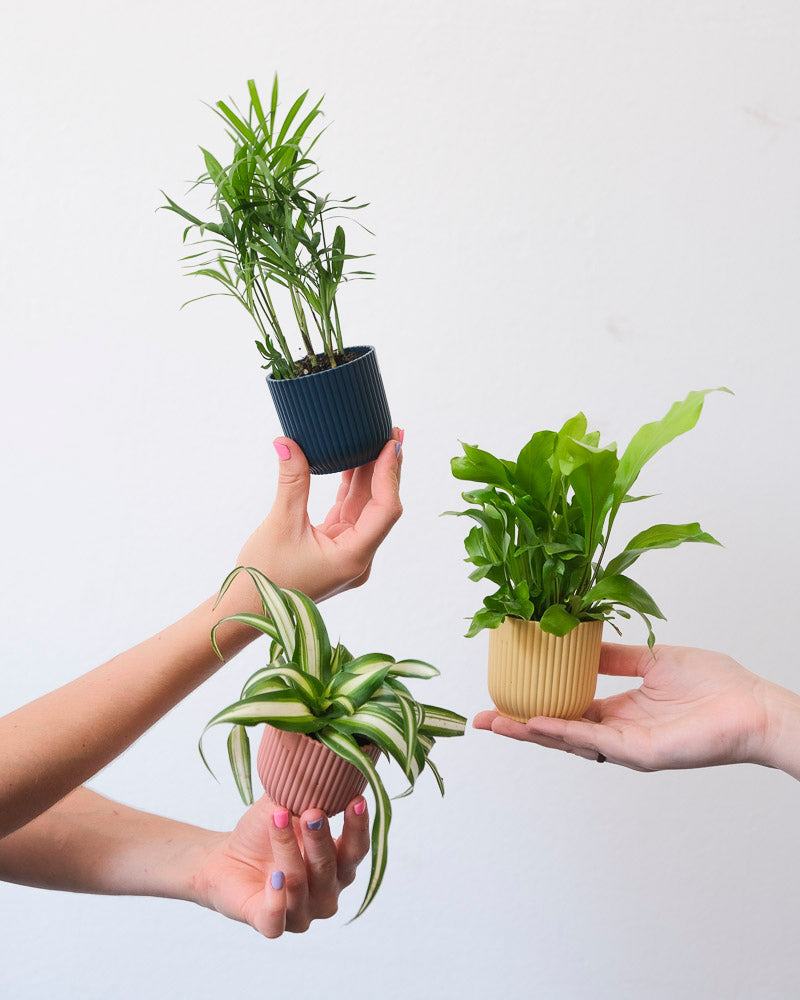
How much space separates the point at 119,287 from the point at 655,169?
983 mm

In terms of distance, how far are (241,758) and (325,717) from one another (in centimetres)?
16

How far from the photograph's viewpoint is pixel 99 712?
0.92 m

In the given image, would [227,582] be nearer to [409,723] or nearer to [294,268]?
[409,723]

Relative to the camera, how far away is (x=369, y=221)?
1.65 m

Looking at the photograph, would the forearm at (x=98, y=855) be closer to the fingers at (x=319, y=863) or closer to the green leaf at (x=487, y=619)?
the fingers at (x=319, y=863)

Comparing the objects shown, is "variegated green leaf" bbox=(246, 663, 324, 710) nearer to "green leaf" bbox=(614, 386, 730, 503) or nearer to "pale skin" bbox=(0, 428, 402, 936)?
"pale skin" bbox=(0, 428, 402, 936)

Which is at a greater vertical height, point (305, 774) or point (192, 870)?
point (305, 774)

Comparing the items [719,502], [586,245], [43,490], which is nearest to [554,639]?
[719,502]

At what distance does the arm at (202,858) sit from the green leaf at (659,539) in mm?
442

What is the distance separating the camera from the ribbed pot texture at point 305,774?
2.96 feet

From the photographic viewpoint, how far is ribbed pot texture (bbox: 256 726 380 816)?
0.90 metres

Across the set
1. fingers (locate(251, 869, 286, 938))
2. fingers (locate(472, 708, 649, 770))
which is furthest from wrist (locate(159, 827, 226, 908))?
fingers (locate(472, 708, 649, 770))

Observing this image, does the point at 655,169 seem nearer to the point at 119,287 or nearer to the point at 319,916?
the point at 119,287

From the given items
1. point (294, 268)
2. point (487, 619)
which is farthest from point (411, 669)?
point (294, 268)
